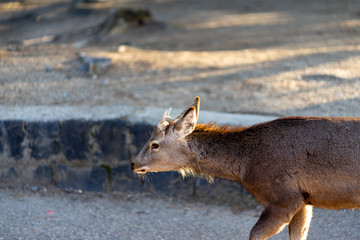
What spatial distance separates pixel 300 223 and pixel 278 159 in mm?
815

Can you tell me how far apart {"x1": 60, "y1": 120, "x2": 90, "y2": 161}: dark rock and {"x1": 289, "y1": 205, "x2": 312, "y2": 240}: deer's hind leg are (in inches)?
127

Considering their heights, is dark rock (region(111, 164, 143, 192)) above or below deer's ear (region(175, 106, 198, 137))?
below

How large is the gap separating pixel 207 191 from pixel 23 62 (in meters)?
4.76

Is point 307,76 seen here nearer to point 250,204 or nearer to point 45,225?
point 250,204

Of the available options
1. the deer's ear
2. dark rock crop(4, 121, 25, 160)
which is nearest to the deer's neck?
the deer's ear

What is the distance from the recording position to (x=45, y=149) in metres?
7.38

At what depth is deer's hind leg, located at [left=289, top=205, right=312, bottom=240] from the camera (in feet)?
17.5

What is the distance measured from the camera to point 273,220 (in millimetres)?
4887

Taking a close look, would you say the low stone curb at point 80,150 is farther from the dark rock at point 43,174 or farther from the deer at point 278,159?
the deer at point 278,159

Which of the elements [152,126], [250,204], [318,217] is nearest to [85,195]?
[152,126]

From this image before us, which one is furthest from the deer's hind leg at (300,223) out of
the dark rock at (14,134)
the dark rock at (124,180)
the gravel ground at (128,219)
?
the dark rock at (14,134)

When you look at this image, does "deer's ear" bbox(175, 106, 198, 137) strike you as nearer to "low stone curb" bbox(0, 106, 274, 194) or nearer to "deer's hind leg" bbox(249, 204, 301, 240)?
"deer's hind leg" bbox(249, 204, 301, 240)

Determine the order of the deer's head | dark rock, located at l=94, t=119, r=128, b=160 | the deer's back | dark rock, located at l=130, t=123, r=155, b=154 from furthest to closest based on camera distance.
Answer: dark rock, located at l=94, t=119, r=128, b=160, dark rock, located at l=130, t=123, r=155, b=154, the deer's head, the deer's back

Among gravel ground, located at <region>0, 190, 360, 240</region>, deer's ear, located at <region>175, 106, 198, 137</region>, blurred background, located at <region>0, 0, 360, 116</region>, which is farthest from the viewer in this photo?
blurred background, located at <region>0, 0, 360, 116</region>
